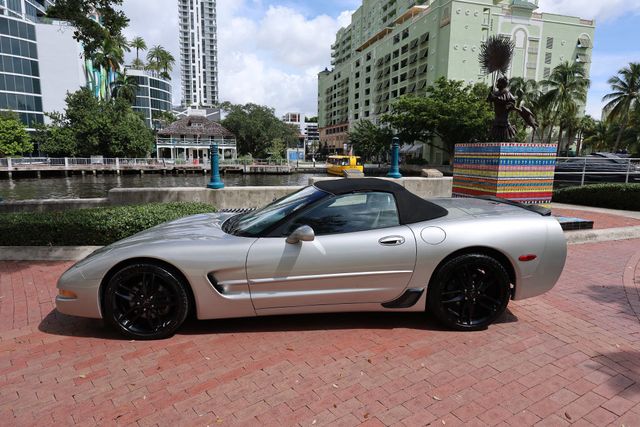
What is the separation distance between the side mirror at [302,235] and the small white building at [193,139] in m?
59.8

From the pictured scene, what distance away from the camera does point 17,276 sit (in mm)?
5008

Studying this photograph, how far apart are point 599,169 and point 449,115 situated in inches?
1111

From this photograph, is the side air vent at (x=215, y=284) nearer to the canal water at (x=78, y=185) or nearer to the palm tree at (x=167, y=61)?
the canal water at (x=78, y=185)

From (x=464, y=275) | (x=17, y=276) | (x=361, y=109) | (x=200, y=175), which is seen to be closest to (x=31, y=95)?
(x=200, y=175)

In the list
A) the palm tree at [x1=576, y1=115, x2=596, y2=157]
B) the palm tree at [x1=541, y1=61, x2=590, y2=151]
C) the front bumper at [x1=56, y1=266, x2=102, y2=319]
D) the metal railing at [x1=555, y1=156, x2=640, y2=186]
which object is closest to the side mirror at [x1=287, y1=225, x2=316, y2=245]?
the front bumper at [x1=56, y1=266, x2=102, y2=319]

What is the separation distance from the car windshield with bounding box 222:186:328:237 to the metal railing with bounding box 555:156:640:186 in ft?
42.6

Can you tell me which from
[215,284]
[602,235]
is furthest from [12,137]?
[602,235]

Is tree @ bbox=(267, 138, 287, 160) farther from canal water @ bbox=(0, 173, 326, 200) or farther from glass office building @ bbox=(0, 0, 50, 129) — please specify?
glass office building @ bbox=(0, 0, 50, 129)

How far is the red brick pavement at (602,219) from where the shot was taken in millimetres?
7980

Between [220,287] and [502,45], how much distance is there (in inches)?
337

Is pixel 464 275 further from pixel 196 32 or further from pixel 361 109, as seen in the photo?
pixel 196 32

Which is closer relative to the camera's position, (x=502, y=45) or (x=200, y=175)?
(x=502, y=45)

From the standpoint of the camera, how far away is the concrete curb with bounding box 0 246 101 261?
18.6ft

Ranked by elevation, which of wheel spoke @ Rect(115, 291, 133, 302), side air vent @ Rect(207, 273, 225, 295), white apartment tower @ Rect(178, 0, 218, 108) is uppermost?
white apartment tower @ Rect(178, 0, 218, 108)
